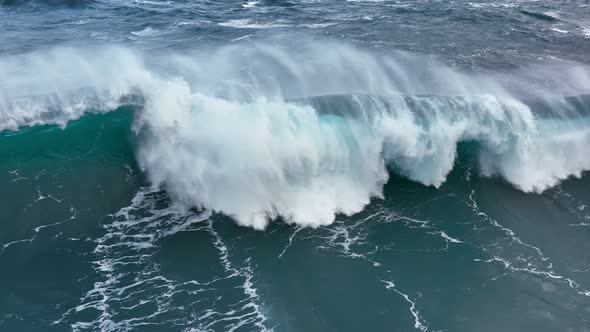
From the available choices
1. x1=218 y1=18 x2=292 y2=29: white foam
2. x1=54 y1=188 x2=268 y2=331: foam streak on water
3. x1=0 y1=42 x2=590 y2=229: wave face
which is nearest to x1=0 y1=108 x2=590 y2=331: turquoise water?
x1=54 y1=188 x2=268 y2=331: foam streak on water

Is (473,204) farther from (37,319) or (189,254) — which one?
(37,319)

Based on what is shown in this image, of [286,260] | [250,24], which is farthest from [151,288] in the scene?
[250,24]

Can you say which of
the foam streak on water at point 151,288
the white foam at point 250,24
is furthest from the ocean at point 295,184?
the white foam at point 250,24

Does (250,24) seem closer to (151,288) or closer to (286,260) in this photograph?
(286,260)

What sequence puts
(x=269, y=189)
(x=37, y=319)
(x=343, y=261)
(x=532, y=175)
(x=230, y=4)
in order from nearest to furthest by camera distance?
(x=37, y=319), (x=343, y=261), (x=269, y=189), (x=532, y=175), (x=230, y=4)

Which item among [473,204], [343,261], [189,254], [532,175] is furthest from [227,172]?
[532,175]

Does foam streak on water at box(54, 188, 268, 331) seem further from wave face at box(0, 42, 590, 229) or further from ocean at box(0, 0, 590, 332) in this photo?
wave face at box(0, 42, 590, 229)
